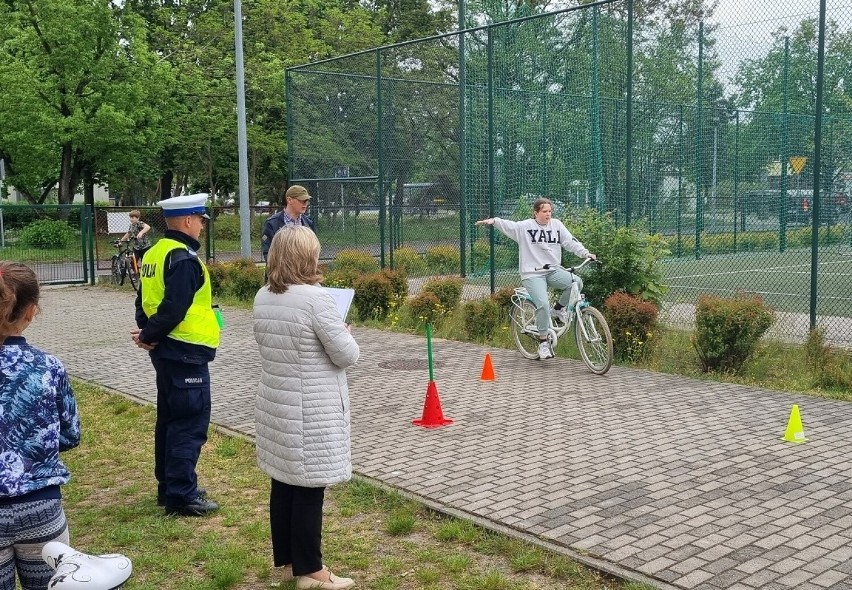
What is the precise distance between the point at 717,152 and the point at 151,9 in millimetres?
30484

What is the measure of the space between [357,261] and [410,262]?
1.19 metres

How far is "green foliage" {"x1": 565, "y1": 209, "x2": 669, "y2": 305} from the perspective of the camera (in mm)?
10883

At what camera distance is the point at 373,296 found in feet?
44.5

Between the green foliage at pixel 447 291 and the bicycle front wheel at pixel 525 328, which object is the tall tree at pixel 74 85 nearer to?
the green foliage at pixel 447 291

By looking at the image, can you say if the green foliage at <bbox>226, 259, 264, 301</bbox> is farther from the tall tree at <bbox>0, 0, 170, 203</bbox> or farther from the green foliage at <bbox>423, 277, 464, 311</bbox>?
the tall tree at <bbox>0, 0, 170, 203</bbox>

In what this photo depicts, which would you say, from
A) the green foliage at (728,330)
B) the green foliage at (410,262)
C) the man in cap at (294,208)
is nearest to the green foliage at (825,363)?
the green foliage at (728,330)

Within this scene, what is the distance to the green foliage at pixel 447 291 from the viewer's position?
13.1m

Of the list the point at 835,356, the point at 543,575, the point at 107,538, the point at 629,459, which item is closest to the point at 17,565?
the point at 107,538

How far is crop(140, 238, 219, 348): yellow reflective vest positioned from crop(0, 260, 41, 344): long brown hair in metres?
1.99

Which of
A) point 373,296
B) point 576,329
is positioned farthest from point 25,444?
point 373,296

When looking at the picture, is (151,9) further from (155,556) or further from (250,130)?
(155,556)

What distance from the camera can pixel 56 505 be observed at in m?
3.27

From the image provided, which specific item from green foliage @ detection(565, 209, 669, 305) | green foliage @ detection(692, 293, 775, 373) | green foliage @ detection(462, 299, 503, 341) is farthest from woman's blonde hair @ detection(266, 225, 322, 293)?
green foliage @ detection(462, 299, 503, 341)

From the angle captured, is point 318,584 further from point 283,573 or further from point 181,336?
point 181,336
